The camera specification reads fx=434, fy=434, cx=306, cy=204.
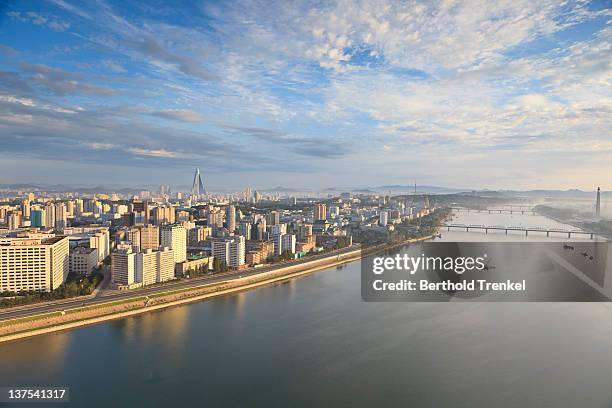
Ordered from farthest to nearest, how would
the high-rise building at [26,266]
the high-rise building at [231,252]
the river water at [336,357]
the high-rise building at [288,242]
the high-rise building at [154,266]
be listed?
the high-rise building at [288,242]
the high-rise building at [231,252]
the high-rise building at [154,266]
the high-rise building at [26,266]
the river water at [336,357]

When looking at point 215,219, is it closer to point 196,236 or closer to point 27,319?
point 196,236

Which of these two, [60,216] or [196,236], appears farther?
[60,216]

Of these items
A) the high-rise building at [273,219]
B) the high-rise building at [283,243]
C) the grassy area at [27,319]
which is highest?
the high-rise building at [273,219]

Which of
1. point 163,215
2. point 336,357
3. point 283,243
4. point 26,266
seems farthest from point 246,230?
point 336,357

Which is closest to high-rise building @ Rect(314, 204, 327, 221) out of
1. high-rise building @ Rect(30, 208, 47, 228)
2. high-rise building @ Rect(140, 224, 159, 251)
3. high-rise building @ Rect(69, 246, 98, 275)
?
high-rise building @ Rect(140, 224, 159, 251)

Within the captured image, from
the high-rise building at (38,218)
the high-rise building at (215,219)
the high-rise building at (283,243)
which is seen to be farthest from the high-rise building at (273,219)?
the high-rise building at (38,218)

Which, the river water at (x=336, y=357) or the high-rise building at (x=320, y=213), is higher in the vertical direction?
the high-rise building at (x=320, y=213)

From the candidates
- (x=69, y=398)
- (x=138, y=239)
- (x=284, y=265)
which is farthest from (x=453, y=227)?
(x=69, y=398)

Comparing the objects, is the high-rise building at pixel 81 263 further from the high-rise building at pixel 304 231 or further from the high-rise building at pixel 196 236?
the high-rise building at pixel 304 231
